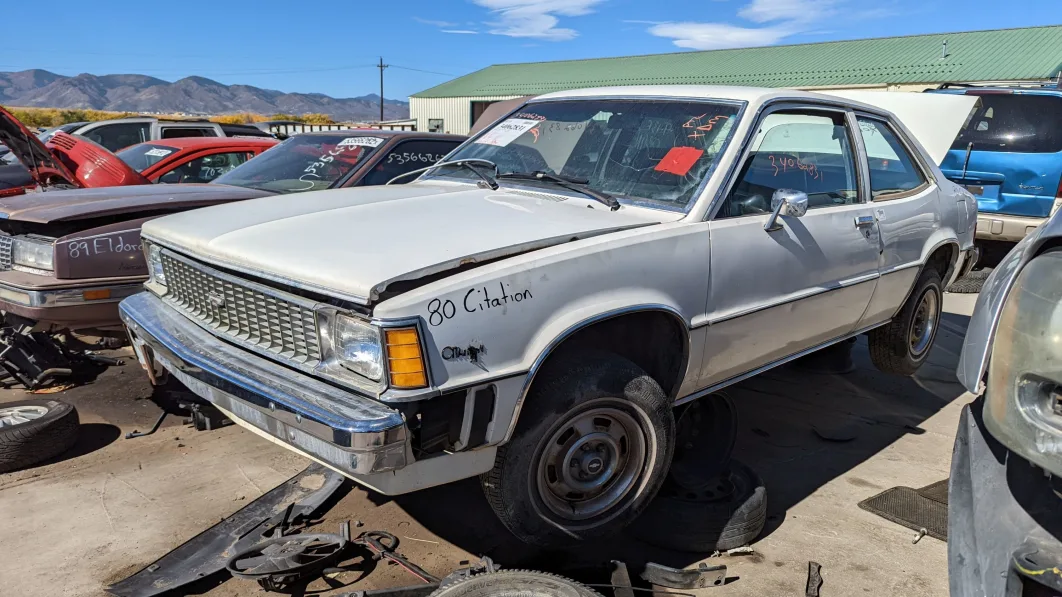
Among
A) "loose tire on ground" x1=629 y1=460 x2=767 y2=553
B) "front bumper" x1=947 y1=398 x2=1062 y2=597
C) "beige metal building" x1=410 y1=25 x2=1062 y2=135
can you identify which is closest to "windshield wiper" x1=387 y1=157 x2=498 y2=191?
"loose tire on ground" x1=629 y1=460 x2=767 y2=553

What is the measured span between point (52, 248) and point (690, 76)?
3067 cm

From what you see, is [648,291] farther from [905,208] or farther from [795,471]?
[905,208]

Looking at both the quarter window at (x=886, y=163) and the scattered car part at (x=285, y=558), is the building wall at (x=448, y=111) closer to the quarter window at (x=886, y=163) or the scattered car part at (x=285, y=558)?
the quarter window at (x=886, y=163)

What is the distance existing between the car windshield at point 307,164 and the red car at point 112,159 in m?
0.96

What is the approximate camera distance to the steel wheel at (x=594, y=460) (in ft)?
8.41

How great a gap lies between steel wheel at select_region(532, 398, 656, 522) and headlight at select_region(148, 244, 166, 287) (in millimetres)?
1938

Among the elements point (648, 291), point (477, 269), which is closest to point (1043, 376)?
point (648, 291)

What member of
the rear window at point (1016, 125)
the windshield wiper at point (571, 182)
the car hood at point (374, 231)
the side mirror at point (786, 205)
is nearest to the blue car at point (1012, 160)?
the rear window at point (1016, 125)

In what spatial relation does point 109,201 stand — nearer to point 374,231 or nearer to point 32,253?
point 32,253

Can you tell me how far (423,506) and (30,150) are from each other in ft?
14.9

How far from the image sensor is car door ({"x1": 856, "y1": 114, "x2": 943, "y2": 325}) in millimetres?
3912

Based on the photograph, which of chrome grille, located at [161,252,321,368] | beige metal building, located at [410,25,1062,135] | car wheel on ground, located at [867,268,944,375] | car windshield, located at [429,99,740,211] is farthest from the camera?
beige metal building, located at [410,25,1062,135]

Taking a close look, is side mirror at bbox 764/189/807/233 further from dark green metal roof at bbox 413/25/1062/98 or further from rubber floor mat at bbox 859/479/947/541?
dark green metal roof at bbox 413/25/1062/98

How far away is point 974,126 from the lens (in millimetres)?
7535
